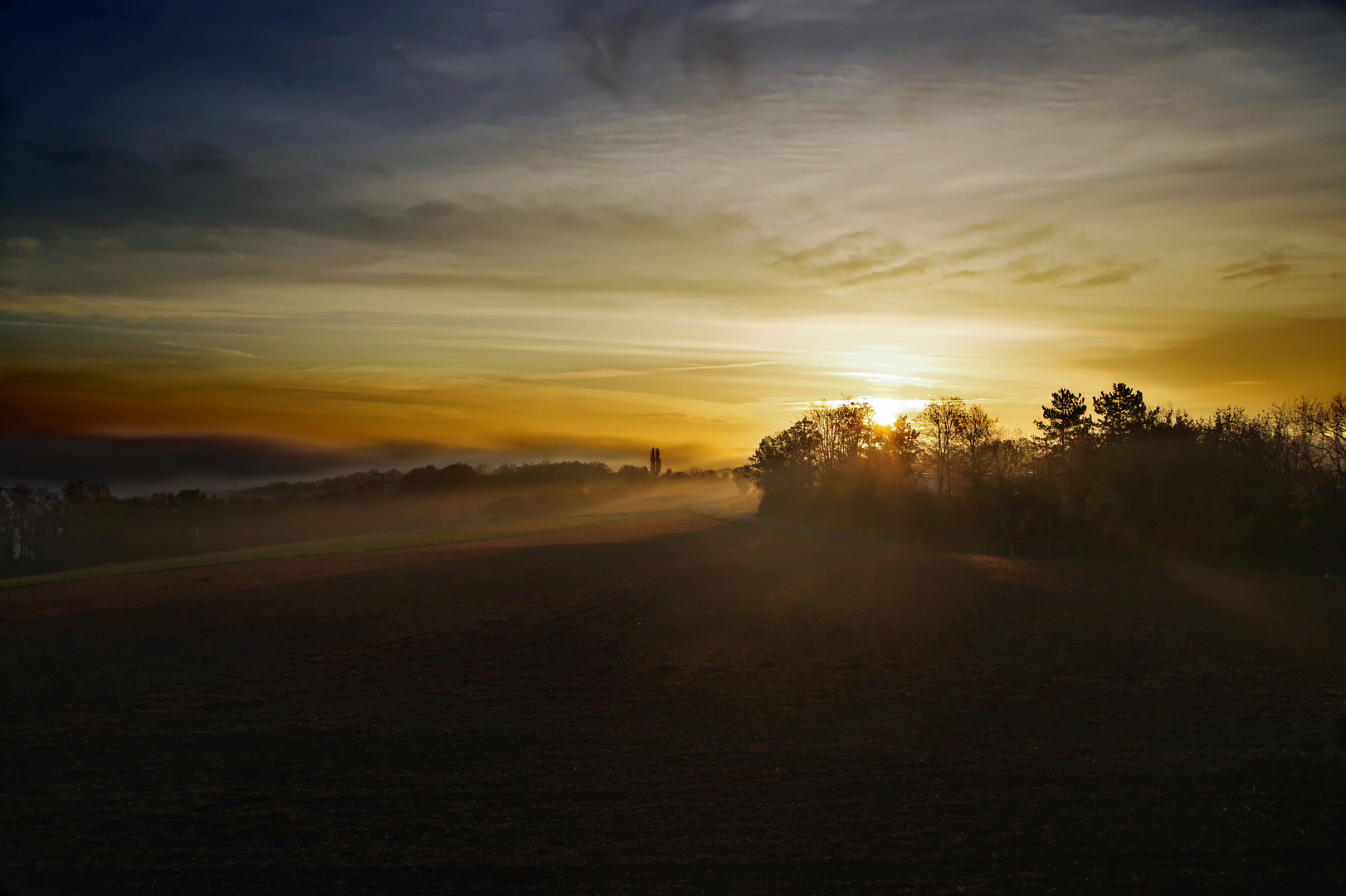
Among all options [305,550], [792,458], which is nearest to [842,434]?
[792,458]

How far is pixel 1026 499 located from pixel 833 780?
110ft

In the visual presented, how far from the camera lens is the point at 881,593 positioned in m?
20.8

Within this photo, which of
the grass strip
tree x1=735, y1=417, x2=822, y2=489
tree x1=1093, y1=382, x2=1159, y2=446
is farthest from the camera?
tree x1=735, y1=417, x2=822, y2=489

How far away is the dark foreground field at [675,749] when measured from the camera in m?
7.00

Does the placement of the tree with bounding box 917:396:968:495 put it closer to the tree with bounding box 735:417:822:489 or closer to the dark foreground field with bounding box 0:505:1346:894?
the tree with bounding box 735:417:822:489

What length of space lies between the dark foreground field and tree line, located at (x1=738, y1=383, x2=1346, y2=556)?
1295 centimetres

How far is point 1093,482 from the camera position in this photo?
33500 mm

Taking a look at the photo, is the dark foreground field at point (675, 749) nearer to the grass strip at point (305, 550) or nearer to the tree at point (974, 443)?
the grass strip at point (305, 550)

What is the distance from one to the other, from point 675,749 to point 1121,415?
39613mm

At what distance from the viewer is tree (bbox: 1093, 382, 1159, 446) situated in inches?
1528

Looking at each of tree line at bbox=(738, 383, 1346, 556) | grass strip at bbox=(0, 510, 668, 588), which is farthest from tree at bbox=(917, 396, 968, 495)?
grass strip at bbox=(0, 510, 668, 588)

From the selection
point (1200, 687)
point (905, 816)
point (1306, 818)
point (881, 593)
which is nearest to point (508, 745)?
point (905, 816)

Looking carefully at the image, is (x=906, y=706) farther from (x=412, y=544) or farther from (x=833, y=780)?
(x=412, y=544)

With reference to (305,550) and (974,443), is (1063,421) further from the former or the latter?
(305,550)
